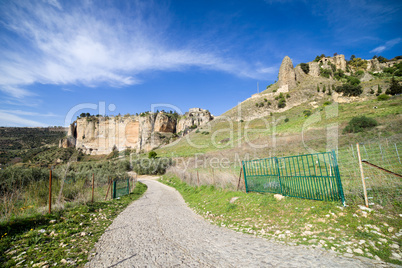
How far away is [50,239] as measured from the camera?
16.3 feet

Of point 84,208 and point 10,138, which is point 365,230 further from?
point 10,138

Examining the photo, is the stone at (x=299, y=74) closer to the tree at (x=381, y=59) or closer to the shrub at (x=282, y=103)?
the shrub at (x=282, y=103)

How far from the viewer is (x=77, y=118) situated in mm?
84375

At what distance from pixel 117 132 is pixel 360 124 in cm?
8260

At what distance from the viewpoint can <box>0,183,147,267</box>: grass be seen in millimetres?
3844

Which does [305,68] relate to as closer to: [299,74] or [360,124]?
[299,74]

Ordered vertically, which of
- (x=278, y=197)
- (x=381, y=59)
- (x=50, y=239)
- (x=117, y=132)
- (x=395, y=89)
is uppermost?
(x=381, y=59)

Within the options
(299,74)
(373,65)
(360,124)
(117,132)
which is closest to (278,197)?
(360,124)

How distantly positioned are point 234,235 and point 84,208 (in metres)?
6.79

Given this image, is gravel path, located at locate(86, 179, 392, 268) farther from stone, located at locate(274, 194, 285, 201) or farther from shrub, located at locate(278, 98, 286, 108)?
shrub, located at locate(278, 98, 286, 108)

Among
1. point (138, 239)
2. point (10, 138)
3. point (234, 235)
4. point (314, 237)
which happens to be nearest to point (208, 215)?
point (234, 235)

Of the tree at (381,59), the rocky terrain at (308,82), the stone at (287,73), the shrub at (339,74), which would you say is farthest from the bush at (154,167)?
the tree at (381,59)

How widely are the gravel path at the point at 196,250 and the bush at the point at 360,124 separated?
902 inches

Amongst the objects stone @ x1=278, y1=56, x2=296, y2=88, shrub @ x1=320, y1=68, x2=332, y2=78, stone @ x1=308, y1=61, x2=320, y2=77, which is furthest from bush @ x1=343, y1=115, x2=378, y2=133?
stone @ x1=308, y1=61, x2=320, y2=77
